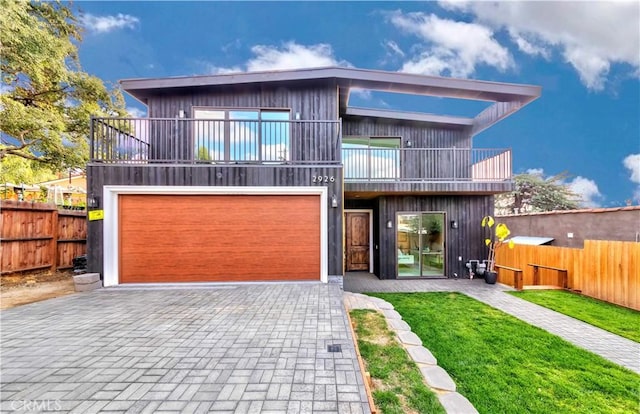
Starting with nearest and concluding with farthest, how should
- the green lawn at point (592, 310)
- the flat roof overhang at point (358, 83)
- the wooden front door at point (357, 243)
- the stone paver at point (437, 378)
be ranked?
the stone paver at point (437, 378)
the green lawn at point (592, 310)
the flat roof overhang at point (358, 83)
the wooden front door at point (357, 243)

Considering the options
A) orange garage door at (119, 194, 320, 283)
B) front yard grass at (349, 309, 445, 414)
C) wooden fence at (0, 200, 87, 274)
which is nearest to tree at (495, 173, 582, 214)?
orange garage door at (119, 194, 320, 283)

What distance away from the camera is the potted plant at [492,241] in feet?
25.7

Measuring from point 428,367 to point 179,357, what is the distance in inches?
108

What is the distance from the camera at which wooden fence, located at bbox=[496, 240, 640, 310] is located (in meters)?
5.42

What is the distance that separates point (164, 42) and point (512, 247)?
6594 cm

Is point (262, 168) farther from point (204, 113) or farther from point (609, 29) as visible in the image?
point (609, 29)

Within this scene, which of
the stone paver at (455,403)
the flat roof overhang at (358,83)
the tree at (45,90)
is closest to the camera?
the stone paver at (455,403)

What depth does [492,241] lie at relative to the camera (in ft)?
28.9

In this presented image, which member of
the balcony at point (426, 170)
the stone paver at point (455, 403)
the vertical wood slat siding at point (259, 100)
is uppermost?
the vertical wood slat siding at point (259, 100)

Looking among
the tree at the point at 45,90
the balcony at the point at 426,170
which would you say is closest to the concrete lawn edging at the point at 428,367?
the balcony at the point at 426,170

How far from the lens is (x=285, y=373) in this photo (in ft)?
7.83

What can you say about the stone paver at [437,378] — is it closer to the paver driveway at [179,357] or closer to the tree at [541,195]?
the paver driveway at [179,357]

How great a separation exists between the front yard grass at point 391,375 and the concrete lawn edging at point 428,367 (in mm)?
76

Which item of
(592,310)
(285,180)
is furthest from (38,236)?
(592,310)
